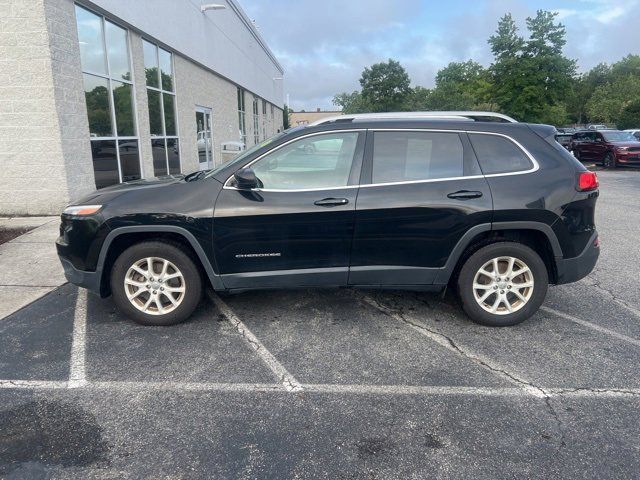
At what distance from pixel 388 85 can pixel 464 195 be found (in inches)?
2210

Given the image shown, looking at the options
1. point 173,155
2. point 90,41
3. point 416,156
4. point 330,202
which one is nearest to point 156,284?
point 330,202

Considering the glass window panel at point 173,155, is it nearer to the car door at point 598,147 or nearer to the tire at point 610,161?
the tire at point 610,161

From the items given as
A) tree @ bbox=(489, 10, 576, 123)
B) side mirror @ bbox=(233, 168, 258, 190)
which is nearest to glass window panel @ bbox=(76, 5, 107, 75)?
side mirror @ bbox=(233, 168, 258, 190)

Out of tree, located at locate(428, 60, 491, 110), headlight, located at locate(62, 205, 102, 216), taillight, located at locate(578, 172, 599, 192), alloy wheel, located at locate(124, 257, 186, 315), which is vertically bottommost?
alloy wheel, located at locate(124, 257, 186, 315)

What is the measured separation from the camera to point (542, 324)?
4293 millimetres

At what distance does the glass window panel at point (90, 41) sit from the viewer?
351 inches

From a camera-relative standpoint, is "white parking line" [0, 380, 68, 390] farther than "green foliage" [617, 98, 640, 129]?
No

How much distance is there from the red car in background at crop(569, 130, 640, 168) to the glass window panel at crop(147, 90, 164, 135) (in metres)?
17.7

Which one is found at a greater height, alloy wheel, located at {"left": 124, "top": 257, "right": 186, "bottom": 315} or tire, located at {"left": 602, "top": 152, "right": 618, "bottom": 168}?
tire, located at {"left": 602, "top": 152, "right": 618, "bottom": 168}

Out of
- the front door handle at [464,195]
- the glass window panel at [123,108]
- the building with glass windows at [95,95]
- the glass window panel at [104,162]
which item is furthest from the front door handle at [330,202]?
the glass window panel at [123,108]

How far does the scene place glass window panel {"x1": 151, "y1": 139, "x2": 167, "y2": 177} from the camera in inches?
475

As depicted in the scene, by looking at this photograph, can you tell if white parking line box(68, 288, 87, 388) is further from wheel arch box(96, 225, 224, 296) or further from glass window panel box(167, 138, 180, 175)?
glass window panel box(167, 138, 180, 175)

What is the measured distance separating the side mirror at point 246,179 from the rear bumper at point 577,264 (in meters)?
2.73

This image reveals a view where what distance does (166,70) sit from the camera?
13.5 metres
